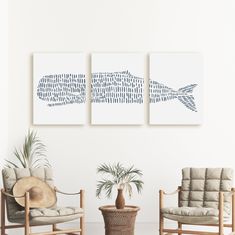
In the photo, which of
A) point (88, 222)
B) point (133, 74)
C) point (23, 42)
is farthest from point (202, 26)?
point (88, 222)

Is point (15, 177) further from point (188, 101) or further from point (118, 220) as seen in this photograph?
point (188, 101)

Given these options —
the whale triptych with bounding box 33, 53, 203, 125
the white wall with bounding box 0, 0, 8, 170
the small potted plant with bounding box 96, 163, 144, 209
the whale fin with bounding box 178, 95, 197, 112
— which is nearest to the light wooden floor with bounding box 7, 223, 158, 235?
the small potted plant with bounding box 96, 163, 144, 209

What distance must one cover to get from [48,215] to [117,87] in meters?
2.15

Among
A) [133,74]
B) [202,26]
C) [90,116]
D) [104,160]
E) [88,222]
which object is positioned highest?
[202,26]

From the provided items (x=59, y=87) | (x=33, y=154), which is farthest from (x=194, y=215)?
(x=59, y=87)

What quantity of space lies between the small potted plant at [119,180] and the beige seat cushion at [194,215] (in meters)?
0.67

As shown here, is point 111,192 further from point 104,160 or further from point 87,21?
point 87,21

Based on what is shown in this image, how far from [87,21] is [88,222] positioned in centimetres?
262

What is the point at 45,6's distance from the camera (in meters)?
8.58

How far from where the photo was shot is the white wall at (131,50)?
8.45 meters

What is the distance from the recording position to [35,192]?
24.5ft

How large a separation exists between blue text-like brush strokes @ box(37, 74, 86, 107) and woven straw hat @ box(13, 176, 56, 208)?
1.26m

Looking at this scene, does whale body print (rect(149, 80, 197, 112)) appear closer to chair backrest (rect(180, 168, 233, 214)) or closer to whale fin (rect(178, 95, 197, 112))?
whale fin (rect(178, 95, 197, 112))

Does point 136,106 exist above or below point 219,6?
below
